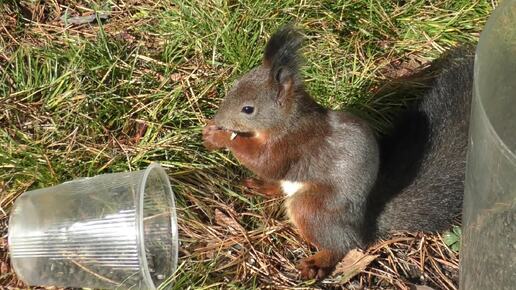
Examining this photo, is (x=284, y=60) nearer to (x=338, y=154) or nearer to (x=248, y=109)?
(x=248, y=109)

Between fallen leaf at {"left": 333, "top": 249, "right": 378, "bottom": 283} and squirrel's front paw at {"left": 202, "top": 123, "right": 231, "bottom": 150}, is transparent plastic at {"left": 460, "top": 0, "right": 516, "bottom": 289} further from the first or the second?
squirrel's front paw at {"left": 202, "top": 123, "right": 231, "bottom": 150}

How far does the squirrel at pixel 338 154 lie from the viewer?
2.71 metres

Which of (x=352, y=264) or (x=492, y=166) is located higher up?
(x=492, y=166)

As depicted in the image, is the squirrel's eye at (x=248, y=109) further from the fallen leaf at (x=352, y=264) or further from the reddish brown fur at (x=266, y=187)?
the fallen leaf at (x=352, y=264)

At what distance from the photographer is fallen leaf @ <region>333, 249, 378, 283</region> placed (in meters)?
2.93

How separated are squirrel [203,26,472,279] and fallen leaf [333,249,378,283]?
5cm

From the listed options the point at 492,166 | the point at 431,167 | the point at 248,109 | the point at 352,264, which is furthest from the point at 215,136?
the point at 492,166

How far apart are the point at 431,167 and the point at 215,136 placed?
0.77 m

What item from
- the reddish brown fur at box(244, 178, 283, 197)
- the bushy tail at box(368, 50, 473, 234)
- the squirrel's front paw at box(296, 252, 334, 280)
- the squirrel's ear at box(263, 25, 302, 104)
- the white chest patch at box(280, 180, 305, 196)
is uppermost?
the squirrel's ear at box(263, 25, 302, 104)

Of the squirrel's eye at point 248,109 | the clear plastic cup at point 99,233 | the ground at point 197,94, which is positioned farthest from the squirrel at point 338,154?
the clear plastic cup at point 99,233

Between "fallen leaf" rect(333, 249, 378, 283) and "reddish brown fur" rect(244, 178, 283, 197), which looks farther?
"reddish brown fur" rect(244, 178, 283, 197)

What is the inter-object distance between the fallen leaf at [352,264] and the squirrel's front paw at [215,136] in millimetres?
591

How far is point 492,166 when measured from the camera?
2174mm

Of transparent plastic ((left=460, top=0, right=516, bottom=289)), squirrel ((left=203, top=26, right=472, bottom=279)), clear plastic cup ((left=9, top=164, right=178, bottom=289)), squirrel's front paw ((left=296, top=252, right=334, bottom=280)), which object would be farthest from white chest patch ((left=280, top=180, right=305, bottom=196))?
transparent plastic ((left=460, top=0, right=516, bottom=289))
